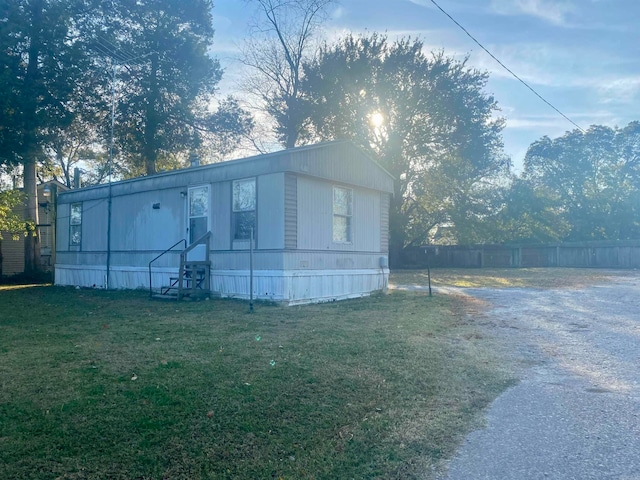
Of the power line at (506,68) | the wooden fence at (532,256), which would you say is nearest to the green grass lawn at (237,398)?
the power line at (506,68)

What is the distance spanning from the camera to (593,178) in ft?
115

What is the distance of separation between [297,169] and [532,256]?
21.8 metres

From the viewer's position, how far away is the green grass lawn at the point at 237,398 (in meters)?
3.08

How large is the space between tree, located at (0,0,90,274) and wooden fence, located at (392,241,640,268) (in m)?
18.5

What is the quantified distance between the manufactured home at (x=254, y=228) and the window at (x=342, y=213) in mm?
25

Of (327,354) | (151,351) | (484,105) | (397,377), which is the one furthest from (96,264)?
(484,105)

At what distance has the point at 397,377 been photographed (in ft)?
16.1

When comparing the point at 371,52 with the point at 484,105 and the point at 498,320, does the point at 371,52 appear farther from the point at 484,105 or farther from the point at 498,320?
the point at 498,320

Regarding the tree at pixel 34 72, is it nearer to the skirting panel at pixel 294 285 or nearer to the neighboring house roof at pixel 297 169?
the neighboring house roof at pixel 297 169

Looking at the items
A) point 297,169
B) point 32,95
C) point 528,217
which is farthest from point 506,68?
point 528,217

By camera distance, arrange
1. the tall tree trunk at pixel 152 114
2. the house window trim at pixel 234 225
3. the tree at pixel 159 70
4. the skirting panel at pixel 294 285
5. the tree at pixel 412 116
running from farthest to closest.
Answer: the tree at pixel 412 116 → the tall tree trunk at pixel 152 114 → the tree at pixel 159 70 → the house window trim at pixel 234 225 → the skirting panel at pixel 294 285

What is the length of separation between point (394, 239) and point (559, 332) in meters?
21.3

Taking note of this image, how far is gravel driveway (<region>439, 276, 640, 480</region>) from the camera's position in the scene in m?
3.05

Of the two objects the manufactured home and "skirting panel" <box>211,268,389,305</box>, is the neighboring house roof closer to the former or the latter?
the manufactured home
